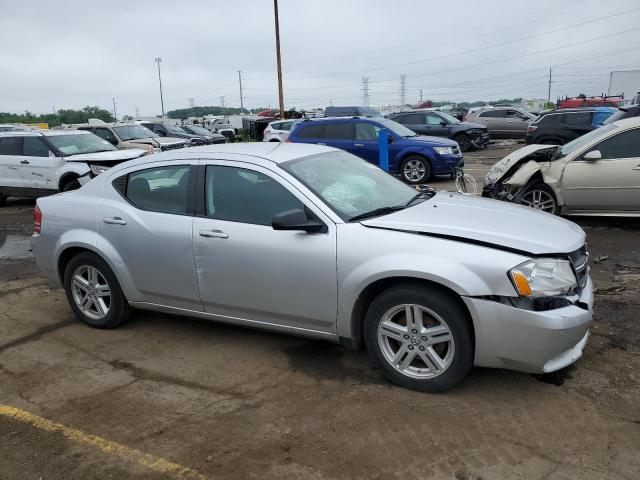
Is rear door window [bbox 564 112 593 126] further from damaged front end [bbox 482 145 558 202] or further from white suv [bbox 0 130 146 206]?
white suv [bbox 0 130 146 206]

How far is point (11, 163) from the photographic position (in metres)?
12.1

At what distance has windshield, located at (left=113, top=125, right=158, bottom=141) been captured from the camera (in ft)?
56.3

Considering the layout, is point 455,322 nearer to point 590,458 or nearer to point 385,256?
point 385,256

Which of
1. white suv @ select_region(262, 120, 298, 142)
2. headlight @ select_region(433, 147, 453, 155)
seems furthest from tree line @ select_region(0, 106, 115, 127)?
headlight @ select_region(433, 147, 453, 155)

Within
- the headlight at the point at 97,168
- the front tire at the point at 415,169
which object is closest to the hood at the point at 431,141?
the front tire at the point at 415,169

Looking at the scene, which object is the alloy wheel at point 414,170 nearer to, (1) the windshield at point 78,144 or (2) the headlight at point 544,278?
(1) the windshield at point 78,144

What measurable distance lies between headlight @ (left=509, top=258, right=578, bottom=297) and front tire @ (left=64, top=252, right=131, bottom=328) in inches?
130

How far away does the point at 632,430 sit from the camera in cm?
307

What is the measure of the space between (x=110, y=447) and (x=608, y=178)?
703 centimetres

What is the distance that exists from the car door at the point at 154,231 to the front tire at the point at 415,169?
9358 millimetres

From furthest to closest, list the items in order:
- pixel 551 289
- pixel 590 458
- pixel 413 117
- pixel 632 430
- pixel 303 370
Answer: pixel 413 117
pixel 303 370
pixel 551 289
pixel 632 430
pixel 590 458

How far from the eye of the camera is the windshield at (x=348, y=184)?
13.0ft

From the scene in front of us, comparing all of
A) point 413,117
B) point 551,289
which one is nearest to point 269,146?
point 551,289

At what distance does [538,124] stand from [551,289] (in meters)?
15.1
